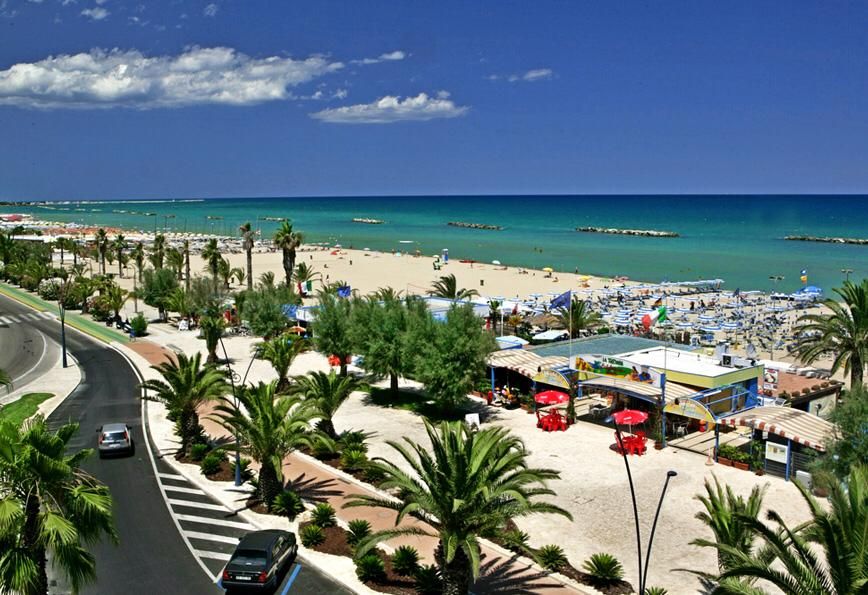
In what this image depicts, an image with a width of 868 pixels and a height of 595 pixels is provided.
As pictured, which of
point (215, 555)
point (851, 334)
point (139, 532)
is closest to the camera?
point (215, 555)

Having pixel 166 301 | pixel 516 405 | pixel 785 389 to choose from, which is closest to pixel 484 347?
pixel 516 405

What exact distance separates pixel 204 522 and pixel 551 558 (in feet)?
33.2

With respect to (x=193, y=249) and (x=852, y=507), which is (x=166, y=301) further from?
(x=193, y=249)

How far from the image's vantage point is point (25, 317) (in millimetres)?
Result: 60656

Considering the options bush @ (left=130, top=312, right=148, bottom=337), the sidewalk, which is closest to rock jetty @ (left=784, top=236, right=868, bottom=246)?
bush @ (left=130, top=312, right=148, bottom=337)

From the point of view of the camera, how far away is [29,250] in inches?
3593

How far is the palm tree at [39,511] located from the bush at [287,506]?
28.1ft

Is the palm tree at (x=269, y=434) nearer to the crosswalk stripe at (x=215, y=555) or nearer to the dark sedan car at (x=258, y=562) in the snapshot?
the crosswalk stripe at (x=215, y=555)

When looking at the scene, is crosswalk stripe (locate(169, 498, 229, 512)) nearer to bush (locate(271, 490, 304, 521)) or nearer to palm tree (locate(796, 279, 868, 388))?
bush (locate(271, 490, 304, 521))

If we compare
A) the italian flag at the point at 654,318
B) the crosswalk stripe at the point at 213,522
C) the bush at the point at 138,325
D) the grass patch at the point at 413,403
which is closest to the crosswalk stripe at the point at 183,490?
the crosswalk stripe at the point at 213,522

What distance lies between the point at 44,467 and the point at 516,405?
2431 centimetres

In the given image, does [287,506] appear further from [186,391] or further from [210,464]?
[186,391]

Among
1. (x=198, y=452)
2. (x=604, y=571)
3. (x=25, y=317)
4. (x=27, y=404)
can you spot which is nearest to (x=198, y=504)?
(x=198, y=452)

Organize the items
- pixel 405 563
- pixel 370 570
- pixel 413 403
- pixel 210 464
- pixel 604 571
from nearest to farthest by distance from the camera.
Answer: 1. pixel 604 571
2. pixel 370 570
3. pixel 405 563
4. pixel 210 464
5. pixel 413 403
